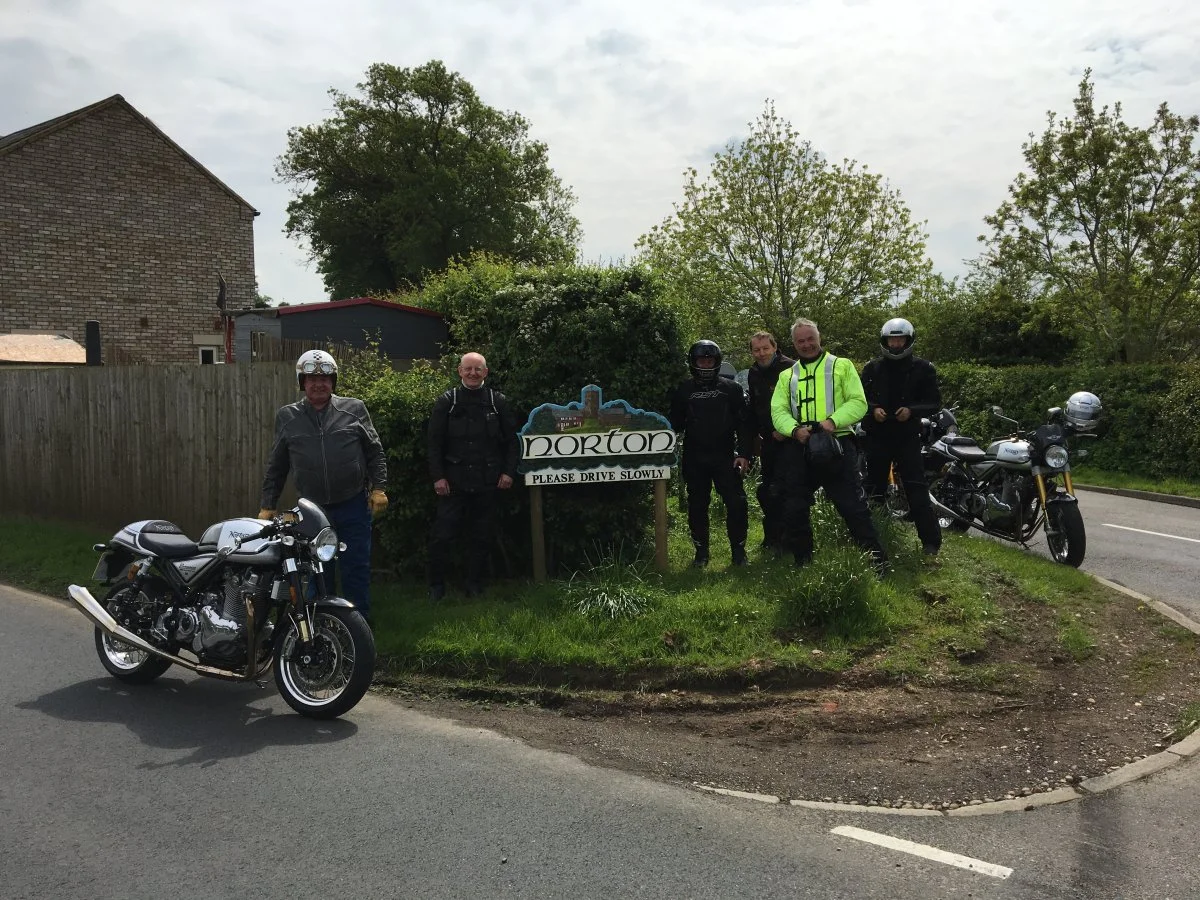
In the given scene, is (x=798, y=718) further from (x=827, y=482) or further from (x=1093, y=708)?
(x=827, y=482)

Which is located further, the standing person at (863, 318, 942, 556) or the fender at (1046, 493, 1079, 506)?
the fender at (1046, 493, 1079, 506)

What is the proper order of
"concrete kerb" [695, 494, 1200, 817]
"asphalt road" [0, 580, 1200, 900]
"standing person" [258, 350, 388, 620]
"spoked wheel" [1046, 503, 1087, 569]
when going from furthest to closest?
"spoked wheel" [1046, 503, 1087, 569]
"standing person" [258, 350, 388, 620]
"concrete kerb" [695, 494, 1200, 817]
"asphalt road" [0, 580, 1200, 900]

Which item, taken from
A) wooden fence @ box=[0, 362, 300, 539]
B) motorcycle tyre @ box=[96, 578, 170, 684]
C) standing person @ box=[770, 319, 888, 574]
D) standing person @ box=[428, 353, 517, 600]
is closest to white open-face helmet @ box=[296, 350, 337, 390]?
standing person @ box=[428, 353, 517, 600]

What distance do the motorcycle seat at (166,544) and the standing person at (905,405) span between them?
5.26m

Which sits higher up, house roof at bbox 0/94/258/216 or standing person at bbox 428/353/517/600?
house roof at bbox 0/94/258/216

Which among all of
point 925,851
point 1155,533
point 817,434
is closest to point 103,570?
point 817,434

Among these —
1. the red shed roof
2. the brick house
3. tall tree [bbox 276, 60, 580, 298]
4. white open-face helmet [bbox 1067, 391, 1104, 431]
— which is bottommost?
white open-face helmet [bbox 1067, 391, 1104, 431]

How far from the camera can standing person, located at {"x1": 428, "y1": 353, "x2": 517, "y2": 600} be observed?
22.2ft

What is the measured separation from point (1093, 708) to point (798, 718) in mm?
1655

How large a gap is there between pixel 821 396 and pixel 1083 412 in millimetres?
2752

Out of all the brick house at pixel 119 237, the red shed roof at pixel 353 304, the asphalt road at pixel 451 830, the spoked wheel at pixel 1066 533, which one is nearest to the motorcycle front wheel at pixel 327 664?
the asphalt road at pixel 451 830

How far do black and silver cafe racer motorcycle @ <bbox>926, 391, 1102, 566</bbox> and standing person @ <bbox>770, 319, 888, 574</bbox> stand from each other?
1.71m

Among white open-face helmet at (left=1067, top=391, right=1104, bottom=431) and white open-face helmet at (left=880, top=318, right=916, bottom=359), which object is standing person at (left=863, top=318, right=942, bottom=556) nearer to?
white open-face helmet at (left=880, top=318, right=916, bottom=359)

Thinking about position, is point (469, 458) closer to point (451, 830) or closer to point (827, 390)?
point (827, 390)
